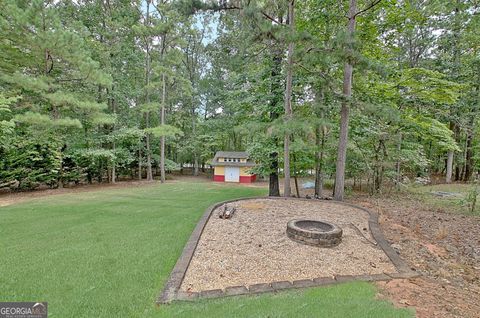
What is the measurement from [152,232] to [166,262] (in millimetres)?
1649

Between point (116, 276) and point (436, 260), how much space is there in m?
5.01

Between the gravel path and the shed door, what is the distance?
53.8 feet

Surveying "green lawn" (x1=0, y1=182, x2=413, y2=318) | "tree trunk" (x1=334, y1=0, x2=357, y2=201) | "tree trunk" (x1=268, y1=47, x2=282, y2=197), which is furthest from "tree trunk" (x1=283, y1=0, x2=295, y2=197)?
"green lawn" (x1=0, y1=182, x2=413, y2=318)

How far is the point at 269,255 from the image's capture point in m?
3.86

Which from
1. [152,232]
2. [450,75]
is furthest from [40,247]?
[450,75]

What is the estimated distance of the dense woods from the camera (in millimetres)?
7184

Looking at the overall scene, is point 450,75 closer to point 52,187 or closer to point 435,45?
point 435,45

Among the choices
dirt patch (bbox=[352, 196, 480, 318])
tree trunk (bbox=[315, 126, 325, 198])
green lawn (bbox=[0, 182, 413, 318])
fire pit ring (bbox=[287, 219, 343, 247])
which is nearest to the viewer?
green lawn (bbox=[0, 182, 413, 318])

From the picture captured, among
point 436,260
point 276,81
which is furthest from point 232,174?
point 436,260

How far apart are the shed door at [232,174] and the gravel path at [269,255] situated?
53.8ft

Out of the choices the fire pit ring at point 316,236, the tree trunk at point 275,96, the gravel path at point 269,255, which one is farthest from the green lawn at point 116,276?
the tree trunk at point 275,96

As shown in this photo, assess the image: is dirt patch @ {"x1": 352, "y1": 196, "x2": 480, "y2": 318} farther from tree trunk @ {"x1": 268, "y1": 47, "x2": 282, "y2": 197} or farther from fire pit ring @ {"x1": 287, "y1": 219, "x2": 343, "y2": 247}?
tree trunk @ {"x1": 268, "y1": 47, "x2": 282, "y2": 197}

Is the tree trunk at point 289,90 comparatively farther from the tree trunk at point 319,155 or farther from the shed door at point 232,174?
the shed door at point 232,174

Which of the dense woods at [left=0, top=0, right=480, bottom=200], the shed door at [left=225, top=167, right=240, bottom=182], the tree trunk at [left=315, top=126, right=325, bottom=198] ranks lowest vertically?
the shed door at [left=225, top=167, right=240, bottom=182]
